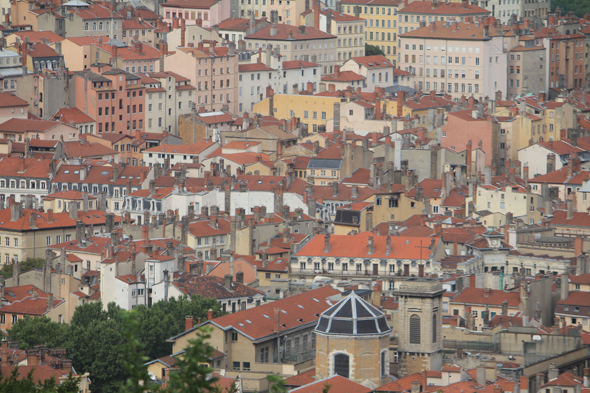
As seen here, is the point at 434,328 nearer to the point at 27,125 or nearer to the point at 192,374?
Answer: the point at 192,374

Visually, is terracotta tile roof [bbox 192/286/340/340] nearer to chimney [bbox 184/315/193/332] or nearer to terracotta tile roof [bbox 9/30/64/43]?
chimney [bbox 184/315/193/332]

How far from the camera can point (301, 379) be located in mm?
66750

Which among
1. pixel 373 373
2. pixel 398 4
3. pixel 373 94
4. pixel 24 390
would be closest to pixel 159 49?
pixel 373 94

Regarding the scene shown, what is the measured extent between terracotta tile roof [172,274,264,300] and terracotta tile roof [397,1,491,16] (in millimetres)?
94529

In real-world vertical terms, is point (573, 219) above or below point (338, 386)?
above

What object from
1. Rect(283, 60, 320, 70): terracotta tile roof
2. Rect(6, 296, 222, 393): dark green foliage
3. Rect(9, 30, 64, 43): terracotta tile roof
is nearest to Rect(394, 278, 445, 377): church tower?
Rect(6, 296, 222, 393): dark green foliage

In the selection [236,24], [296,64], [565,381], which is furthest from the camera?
[236,24]

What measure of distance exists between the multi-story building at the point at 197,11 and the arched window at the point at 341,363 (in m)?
105

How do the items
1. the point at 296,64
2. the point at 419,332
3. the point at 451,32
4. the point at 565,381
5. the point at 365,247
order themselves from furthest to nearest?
1. the point at 451,32
2. the point at 296,64
3. the point at 365,247
4. the point at 419,332
5. the point at 565,381

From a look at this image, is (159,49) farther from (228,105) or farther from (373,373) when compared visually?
(373,373)

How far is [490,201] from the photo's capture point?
357ft

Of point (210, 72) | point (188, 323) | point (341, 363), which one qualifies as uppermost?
point (210, 72)

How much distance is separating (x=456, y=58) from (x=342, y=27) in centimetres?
1403

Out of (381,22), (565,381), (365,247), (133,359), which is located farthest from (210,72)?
(133,359)
